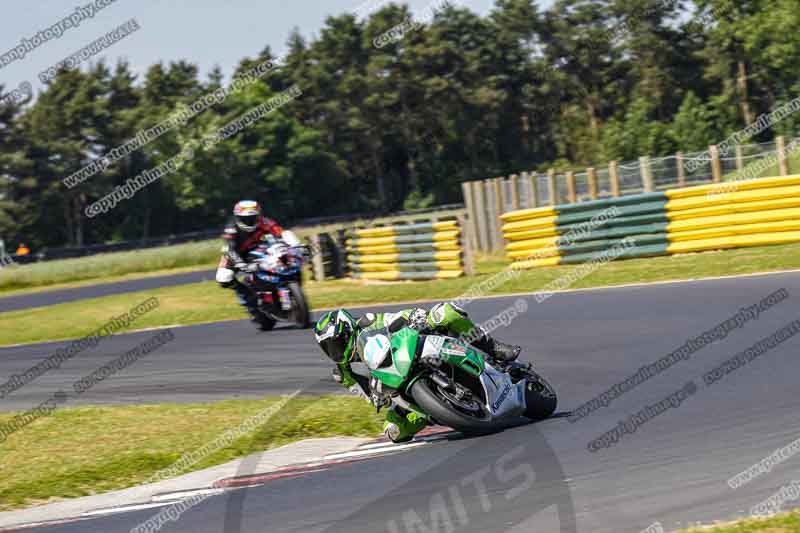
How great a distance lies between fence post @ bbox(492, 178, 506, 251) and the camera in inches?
1101

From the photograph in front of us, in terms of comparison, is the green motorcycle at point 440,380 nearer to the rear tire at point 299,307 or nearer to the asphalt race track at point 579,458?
the asphalt race track at point 579,458

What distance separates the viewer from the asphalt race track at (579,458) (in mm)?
6047

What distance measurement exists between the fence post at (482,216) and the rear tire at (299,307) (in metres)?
11.7

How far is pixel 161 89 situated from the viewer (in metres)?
101

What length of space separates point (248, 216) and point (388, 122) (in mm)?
63401

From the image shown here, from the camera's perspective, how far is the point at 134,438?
10.5 metres

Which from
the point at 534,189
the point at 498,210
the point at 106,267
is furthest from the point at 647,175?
the point at 106,267

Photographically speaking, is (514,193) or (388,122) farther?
(388,122)

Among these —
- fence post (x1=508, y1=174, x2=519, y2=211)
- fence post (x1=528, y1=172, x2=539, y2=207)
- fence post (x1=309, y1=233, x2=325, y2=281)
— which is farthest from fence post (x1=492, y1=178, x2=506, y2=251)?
fence post (x1=309, y1=233, x2=325, y2=281)

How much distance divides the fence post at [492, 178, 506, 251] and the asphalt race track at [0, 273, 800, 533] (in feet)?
46.8

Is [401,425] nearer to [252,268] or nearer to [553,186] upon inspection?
[252,268]

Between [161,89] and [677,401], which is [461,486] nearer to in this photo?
[677,401]

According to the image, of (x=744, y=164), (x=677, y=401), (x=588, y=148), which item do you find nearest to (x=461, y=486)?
(x=677, y=401)

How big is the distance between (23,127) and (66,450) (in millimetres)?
73260
